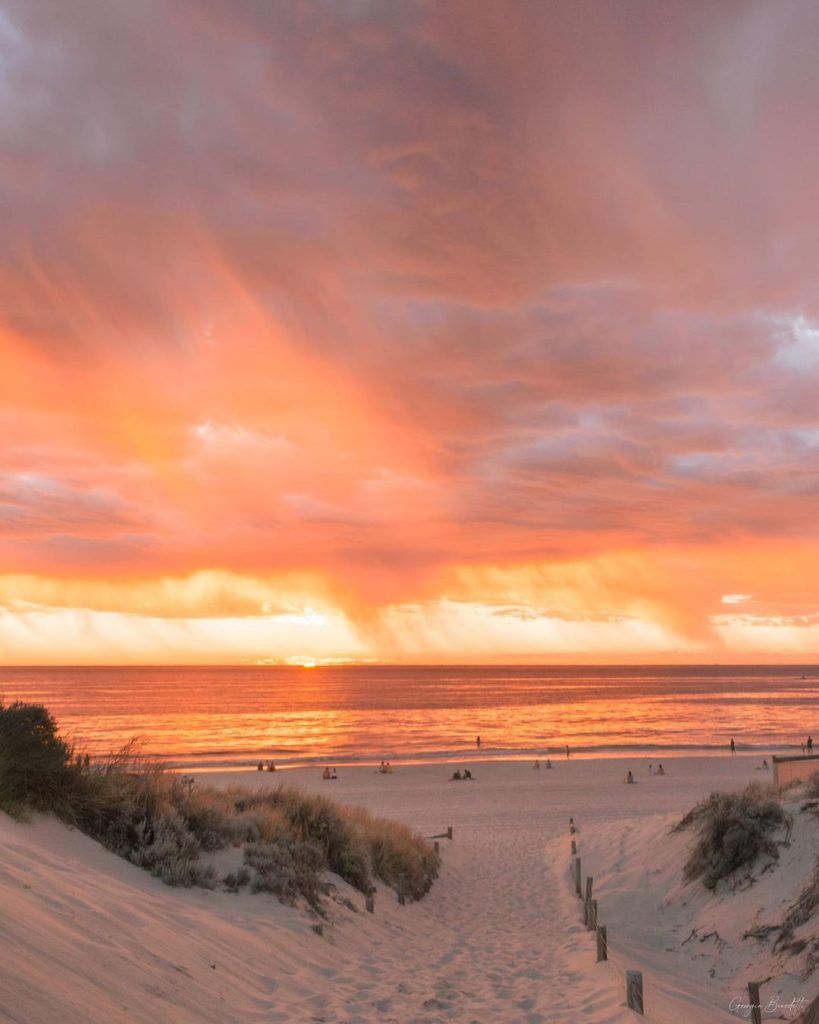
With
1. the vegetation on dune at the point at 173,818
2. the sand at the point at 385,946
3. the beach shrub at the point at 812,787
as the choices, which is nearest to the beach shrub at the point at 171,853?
the vegetation on dune at the point at 173,818

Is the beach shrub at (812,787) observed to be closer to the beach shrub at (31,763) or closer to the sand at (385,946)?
the sand at (385,946)

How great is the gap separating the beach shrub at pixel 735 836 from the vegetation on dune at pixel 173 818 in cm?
617

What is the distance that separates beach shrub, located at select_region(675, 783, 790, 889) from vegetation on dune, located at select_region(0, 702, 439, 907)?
6170 millimetres

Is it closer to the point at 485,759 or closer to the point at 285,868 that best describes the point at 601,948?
the point at 285,868

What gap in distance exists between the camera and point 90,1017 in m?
5.28

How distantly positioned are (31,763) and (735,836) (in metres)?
12.6

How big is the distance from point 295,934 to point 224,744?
2487 inches

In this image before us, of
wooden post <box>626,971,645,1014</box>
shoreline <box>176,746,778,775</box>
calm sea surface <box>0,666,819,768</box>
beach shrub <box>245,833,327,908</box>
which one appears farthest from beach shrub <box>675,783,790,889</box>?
shoreline <box>176,746,778,775</box>

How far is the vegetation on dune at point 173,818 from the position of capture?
35.4 feet

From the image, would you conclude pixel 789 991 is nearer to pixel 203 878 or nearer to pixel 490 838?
pixel 203 878

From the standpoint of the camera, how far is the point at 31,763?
10.8 metres

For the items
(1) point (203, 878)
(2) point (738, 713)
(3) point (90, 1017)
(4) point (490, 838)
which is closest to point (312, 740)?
(4) point (490, 838)

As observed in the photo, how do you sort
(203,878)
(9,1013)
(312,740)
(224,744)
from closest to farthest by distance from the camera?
(9,1013)
(203,878)
(224,744)
(312,740)

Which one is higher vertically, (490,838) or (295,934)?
(295,934)
